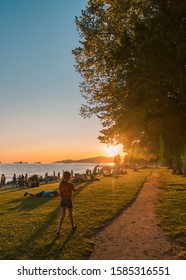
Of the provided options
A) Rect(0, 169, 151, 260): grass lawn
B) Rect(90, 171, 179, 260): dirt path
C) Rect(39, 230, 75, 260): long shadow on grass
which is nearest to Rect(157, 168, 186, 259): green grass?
Rect(90, 171, 179, 260): dirt path

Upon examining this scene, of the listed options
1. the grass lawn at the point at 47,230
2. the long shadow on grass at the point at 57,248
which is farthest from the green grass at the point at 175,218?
the long shadow on grass at the point at 57,248

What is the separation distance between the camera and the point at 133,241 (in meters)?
11.4

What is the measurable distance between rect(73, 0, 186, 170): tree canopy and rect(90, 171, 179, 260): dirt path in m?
9.24

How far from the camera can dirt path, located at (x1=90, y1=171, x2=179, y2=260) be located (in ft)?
32.3

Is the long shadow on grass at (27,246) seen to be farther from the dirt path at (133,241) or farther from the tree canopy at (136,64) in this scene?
the tree canopy at (136,64)

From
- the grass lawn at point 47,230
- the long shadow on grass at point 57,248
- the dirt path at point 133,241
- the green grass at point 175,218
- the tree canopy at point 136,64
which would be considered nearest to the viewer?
the dirt path at point 133,241

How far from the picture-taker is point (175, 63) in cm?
1820

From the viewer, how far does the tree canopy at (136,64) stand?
16516 millimetres

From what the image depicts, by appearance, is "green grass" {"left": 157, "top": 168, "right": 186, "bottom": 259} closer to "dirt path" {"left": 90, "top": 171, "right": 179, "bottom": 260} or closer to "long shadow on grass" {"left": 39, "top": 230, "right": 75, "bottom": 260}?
"dirt path" {"left": 90, "top": 171, "right": 179, "bottom": 260}

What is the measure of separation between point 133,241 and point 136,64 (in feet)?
36.4

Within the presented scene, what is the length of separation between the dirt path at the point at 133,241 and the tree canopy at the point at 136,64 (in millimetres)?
9244
